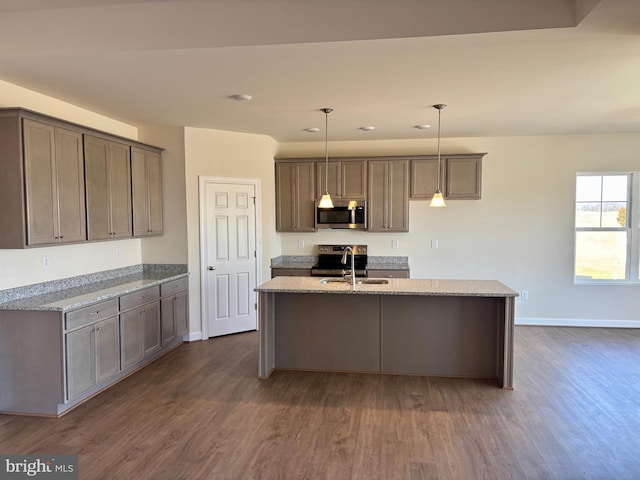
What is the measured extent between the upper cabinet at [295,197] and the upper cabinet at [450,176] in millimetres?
1426

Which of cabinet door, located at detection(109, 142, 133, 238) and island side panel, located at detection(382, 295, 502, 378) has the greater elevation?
cabinet door, located at detection(109, 142, 133, 238)

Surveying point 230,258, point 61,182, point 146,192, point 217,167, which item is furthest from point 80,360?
point 217,167

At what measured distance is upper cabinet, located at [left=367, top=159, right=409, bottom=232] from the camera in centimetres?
574

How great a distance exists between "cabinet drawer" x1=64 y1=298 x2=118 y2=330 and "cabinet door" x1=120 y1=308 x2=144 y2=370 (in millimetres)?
163

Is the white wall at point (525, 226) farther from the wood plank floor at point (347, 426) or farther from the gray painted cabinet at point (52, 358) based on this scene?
the gray painted cabinet at point (52, 358)

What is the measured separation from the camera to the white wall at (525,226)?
5.61 metres

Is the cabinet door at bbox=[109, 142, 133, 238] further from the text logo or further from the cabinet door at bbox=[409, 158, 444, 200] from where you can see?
the cabinet door at bbox=[409, 158, 444, 200]

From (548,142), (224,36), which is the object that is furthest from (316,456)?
(548,142)

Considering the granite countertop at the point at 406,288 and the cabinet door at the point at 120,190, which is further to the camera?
the cabinet door at the point at 120,190

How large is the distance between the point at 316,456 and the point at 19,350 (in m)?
2.40

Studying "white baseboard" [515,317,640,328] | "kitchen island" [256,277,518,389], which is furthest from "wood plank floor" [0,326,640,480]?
"white baseboard" [515,317,640,328]

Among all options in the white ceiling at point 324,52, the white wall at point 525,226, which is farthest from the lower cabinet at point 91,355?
the white wall at point 525,226

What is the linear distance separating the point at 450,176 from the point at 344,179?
4.73 feet

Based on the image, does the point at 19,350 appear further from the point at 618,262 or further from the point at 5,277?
the point at 618,262
